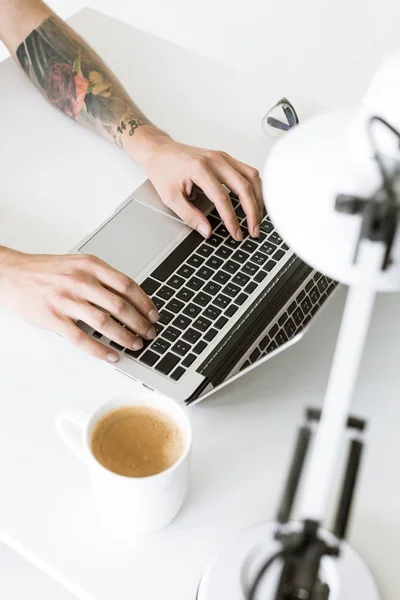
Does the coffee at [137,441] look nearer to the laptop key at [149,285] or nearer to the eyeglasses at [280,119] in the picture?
the laptop key at [149,285]

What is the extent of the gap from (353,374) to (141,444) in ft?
1.14

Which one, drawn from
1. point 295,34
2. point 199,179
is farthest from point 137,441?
point 295,34

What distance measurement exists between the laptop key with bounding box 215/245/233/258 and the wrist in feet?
0.67

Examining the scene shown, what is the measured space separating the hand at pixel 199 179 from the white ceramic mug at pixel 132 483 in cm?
34

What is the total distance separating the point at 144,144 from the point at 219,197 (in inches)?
6.8

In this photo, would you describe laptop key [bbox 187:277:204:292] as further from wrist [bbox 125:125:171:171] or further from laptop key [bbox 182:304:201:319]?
wrist [bbox 125:125:171:171]

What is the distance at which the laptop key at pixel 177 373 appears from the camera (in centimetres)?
81

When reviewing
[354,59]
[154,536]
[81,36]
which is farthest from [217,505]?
[354,59]

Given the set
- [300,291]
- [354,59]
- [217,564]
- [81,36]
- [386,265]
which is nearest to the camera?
[386,265]

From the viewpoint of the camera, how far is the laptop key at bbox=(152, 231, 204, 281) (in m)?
0.93

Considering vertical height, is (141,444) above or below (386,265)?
above

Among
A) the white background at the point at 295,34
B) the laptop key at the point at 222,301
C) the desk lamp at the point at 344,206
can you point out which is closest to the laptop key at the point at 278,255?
the laptop key at the point at 222,301

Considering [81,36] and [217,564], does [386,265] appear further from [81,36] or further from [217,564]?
[81,36]

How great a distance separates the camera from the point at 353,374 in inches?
15.6
